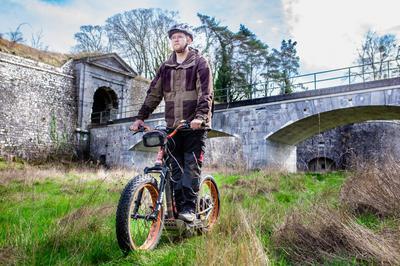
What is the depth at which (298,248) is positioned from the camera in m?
2.10

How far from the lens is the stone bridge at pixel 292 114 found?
11.7 meters

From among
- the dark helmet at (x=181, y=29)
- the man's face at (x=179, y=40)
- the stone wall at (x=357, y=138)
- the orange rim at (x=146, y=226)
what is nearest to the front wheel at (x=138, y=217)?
the orange rim at (x=146, y=226)

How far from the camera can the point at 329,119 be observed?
14.0 m

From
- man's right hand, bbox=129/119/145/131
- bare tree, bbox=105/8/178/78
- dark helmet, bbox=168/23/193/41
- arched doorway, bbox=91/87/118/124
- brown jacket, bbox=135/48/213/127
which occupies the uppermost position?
bare tree, bbox=105/8/178/78

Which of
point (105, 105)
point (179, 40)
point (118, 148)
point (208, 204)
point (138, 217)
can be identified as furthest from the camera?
point (105, 105)

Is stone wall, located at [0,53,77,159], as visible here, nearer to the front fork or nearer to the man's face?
the man's face

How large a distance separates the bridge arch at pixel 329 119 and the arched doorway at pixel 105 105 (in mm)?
11875

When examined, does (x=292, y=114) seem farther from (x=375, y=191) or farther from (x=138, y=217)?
(x=138, y=217)

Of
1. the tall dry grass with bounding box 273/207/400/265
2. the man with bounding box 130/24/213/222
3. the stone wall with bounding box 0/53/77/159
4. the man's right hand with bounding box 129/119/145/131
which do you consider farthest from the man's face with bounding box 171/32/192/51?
the stone wall with bounding box 0/53/77/159

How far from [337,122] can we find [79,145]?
1456 centimetres

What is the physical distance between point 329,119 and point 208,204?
39.5ft

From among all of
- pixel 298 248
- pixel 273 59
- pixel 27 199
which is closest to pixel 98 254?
pixel 298 248

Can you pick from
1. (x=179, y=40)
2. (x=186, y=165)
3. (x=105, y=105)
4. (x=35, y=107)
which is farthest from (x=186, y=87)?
(x=105, y=105)

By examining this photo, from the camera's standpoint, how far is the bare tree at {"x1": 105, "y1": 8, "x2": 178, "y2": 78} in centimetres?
2698
